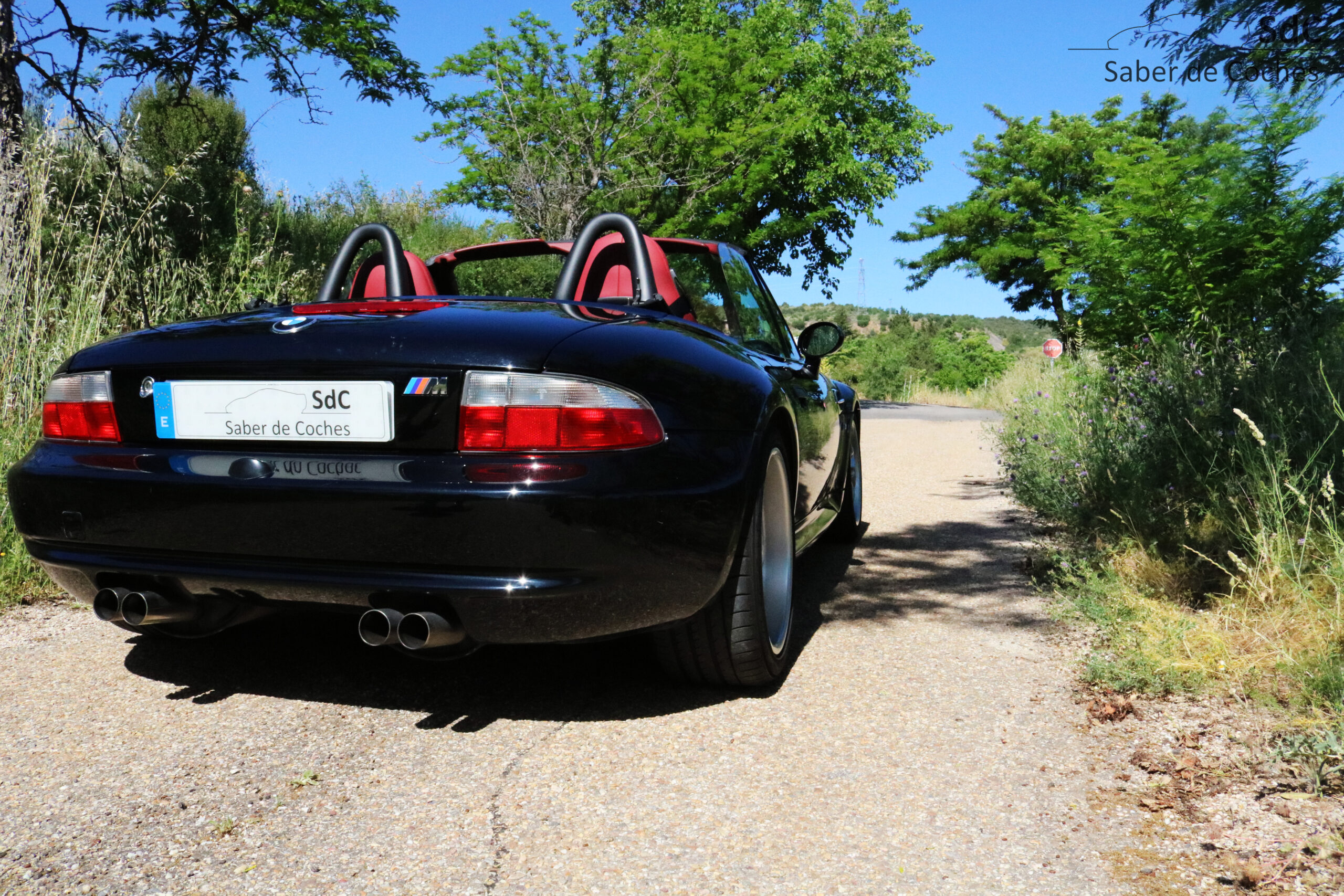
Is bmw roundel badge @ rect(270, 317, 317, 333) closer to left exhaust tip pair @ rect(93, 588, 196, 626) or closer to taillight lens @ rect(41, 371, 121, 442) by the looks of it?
taillight lens @ rect(41, 371, 121, 442)

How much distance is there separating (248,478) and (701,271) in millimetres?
2082

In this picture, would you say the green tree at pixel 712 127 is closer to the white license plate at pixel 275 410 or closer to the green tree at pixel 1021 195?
the green tree at pixel 1021 195

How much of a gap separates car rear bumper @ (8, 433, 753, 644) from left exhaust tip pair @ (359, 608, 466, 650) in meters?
0.03

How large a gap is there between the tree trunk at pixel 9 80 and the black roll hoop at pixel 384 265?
251 inches

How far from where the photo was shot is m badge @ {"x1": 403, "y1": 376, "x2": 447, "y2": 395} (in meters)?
2.44

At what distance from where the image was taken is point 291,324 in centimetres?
269


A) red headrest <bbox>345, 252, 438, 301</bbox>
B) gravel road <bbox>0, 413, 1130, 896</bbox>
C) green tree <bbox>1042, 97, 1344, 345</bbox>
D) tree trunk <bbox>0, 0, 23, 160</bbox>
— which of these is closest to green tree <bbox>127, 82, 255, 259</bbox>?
tree trunk <bbox>0, 0, 23, 160</bbox>

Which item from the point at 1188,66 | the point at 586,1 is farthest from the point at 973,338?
the point at 1188,66

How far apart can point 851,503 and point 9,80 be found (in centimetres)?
824

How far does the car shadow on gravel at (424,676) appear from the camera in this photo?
3041mm

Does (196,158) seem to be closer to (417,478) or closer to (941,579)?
(941,579)

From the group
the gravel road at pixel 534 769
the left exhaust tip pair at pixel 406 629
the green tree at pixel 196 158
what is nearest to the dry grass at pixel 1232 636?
the gravel road at pixel 534 769

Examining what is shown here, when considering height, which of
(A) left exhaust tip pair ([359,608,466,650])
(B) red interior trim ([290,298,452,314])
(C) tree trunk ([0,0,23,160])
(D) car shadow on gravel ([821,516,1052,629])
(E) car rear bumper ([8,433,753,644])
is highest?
(C) tree trunk ([0,0,23,160])

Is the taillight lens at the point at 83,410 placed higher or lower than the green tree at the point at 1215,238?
lower
